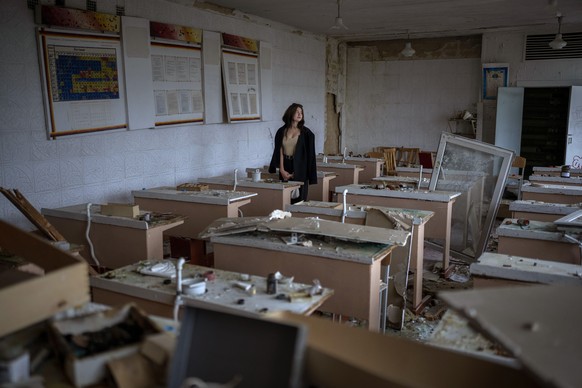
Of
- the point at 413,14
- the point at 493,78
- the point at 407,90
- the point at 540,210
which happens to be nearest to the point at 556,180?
the point at 540,210

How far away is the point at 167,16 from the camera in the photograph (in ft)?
18.6

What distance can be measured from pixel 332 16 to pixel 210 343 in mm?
6938

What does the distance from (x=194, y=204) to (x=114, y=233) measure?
Result: 36.9 inches

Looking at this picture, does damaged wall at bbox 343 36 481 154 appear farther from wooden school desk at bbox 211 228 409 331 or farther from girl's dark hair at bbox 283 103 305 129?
wooden school desk at bbox 211 228 409 331

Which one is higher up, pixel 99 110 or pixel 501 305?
pixel 99 110

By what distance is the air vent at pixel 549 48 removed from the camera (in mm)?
8766

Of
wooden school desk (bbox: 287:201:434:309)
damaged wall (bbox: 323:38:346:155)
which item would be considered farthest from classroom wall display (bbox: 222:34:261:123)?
wooden school desk (bbox: 287:201:434:309)

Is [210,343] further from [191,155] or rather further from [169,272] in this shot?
[191,155]

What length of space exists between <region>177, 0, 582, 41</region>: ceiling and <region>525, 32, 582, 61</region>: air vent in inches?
4.8

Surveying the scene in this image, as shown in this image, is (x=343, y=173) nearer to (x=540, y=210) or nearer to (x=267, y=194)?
(x=267, y=194)

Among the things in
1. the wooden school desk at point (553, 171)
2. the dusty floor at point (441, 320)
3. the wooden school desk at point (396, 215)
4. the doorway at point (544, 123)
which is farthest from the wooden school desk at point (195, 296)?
the doorway at point (544, 123)

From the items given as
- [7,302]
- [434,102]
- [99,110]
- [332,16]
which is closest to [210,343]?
[7,302]

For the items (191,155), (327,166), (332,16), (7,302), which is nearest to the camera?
(7,302)

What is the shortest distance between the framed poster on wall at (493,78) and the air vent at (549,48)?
1.42 feet
